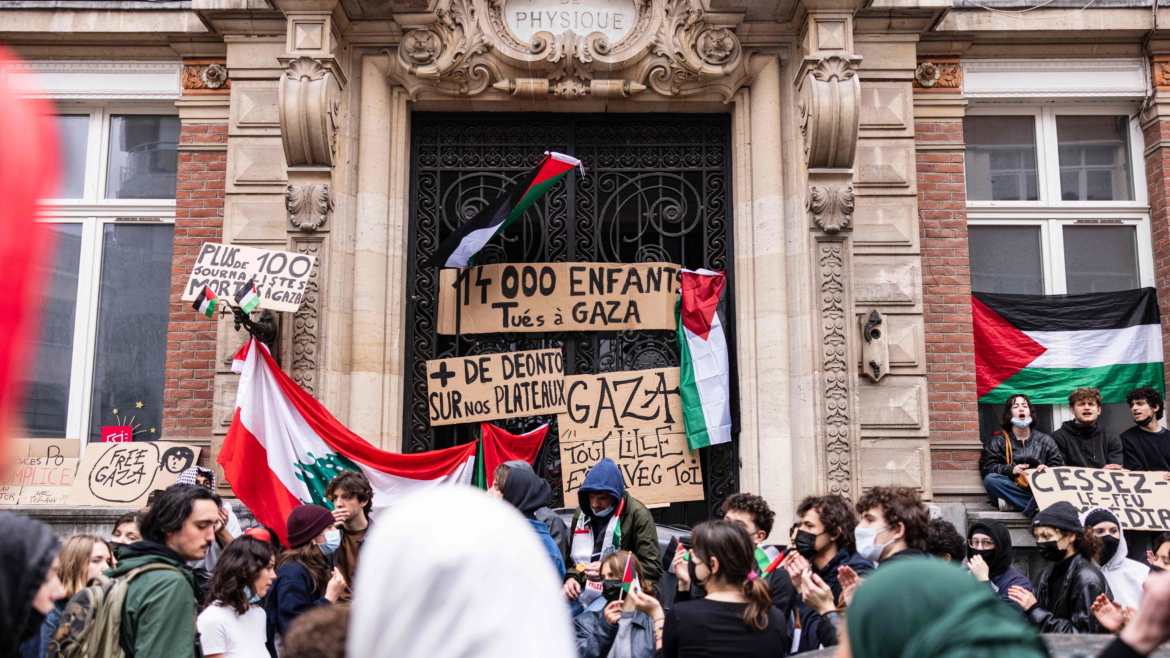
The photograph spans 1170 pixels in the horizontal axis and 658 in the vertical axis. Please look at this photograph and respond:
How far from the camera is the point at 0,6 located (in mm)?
9852

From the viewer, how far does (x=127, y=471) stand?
8719 millimetres

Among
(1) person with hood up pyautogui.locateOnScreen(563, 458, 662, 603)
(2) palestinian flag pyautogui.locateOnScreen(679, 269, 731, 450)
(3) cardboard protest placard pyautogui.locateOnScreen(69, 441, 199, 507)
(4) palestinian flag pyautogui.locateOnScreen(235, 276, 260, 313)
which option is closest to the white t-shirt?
(1) person with hood up pyautogui.locateOnScreen(563, 458, 662, 603)

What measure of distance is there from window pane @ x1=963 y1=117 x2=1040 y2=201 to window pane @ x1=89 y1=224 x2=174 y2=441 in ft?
25.9

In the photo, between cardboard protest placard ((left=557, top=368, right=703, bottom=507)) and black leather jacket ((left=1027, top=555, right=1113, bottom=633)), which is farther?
cardboard protest placard ((left=557, top=368, right=703, bottom=507))

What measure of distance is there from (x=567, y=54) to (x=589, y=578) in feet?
16.6

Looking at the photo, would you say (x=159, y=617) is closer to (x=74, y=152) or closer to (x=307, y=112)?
(x=307, y=112)

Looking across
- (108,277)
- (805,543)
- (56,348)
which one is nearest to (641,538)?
(805,543)

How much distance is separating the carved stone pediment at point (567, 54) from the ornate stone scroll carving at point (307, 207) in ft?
4.54

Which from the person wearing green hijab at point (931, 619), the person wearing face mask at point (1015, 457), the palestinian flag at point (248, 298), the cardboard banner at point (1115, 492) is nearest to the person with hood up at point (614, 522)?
the palestinian flag at point (248, 298)

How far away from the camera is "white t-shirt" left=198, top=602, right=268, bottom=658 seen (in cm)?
482

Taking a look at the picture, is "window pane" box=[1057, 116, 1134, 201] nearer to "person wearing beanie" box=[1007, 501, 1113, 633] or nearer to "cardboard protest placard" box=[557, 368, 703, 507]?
"cardboard protest placard" box=[557, 368, 703, 507]

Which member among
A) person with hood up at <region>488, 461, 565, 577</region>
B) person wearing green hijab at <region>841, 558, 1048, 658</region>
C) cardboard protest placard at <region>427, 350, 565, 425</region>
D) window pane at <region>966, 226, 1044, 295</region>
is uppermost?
window pane at <region>966, 226, 1044, 295</region>

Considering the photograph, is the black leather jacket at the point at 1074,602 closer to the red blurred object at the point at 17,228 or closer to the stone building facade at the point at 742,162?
the stone building facade at the point at 742,162

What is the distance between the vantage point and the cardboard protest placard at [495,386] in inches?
353
